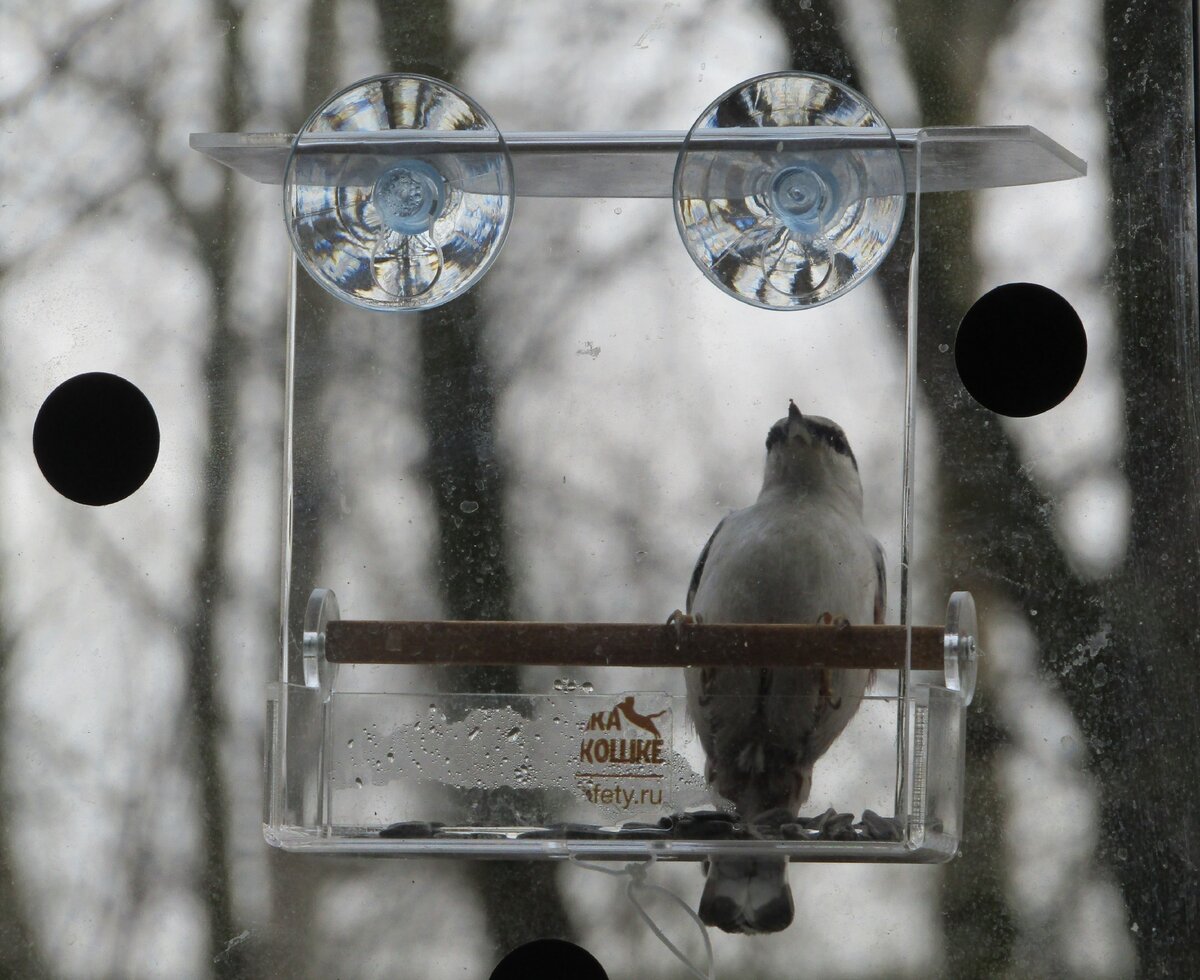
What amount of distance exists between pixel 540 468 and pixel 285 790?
546 millimetres

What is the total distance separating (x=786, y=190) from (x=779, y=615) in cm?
51

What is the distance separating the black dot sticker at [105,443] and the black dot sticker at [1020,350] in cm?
128

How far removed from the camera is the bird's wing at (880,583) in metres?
1.84

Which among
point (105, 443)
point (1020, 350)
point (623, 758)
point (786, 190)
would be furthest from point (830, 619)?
point (105, 443)

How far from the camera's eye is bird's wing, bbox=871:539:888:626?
1.84 meters

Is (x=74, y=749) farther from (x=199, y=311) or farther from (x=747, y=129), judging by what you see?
(x=747, y=129)

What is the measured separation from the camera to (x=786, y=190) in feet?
5.74

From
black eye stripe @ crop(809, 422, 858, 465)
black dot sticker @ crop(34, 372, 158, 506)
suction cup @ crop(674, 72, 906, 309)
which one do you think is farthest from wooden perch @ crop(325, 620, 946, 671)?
black dot sticker @ crop(34, 372, 158, 506)

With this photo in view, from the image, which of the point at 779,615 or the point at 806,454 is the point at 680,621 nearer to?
the point at 779,615

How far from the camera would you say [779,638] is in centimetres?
167

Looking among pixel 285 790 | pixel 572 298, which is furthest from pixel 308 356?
pixel 285 790

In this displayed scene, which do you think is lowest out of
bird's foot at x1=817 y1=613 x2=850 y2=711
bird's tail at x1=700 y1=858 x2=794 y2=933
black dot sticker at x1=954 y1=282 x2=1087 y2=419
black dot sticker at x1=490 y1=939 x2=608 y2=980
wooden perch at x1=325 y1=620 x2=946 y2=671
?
black dot sticker at x1=490 y1=939 x2=608 y2=980

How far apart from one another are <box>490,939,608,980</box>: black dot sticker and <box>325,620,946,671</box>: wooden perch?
72cm

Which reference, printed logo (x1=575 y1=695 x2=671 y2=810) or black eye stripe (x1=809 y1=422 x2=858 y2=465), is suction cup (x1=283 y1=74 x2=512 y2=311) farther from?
printed logo (x1=575 y1=695 x2=671 y2=810)
